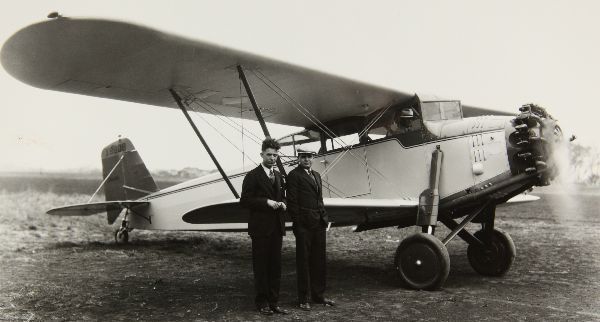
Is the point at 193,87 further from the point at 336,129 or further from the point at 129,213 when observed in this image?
the point at 129,213

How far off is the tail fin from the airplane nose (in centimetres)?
763

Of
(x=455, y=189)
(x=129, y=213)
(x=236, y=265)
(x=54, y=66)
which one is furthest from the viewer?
(x=129, y=213)

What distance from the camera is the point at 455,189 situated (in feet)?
19.7

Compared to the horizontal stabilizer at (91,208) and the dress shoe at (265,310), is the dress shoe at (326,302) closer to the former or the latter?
the dress shoe at (265,310)

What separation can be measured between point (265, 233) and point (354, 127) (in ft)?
11.6

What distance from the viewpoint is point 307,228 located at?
186 inches

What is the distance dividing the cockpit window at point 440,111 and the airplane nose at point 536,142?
42.5 inches

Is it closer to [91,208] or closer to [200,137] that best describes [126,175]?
[91,208]

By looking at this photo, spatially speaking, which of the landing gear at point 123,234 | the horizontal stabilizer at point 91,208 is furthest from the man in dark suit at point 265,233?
the landing gear at point 123,234

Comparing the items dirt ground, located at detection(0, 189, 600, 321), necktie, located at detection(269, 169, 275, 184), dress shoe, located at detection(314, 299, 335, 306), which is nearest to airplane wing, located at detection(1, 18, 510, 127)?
necktie, located at detection(269, 169, 275, 184)

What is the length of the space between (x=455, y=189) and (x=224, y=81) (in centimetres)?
A: 328

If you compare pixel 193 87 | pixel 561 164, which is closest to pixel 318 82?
pixel 193 87

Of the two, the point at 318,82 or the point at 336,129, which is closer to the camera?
the point at 318,82

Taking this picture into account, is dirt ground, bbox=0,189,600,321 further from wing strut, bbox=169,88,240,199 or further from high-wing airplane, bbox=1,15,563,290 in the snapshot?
wing strut, bbox=169,88,240,199
